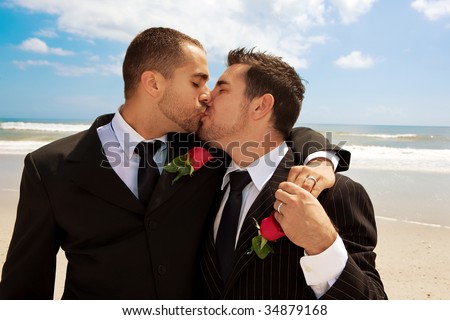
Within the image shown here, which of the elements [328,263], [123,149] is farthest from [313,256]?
[123,149]

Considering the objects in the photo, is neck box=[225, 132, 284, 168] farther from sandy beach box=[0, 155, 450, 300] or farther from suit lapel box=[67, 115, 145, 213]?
sandy beach box=[0, 155, 450, 300]

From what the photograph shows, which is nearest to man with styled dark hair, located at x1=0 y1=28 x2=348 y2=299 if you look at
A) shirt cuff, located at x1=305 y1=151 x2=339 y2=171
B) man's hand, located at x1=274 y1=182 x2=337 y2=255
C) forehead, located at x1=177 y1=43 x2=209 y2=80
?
shirt cuff, located at x1=305 y1=151 x2=339 y2=171

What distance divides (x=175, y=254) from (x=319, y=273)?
967 mm

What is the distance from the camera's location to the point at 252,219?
2.59m

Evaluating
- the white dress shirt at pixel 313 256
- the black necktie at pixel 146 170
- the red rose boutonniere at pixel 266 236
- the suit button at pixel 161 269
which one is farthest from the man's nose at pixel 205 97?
the suit button at pixel 161 269

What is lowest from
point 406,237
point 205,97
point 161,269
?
point 406,237

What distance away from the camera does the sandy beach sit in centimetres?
574

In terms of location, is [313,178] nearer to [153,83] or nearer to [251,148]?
[251,148]

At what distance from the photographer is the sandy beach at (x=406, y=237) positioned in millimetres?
5738

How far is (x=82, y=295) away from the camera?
9.13 feet

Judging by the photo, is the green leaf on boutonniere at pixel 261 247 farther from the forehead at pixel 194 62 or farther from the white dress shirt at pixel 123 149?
the forehead at pixel 194 62

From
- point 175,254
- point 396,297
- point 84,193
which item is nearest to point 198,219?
point 175,254

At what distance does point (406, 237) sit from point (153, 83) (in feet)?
19.9
